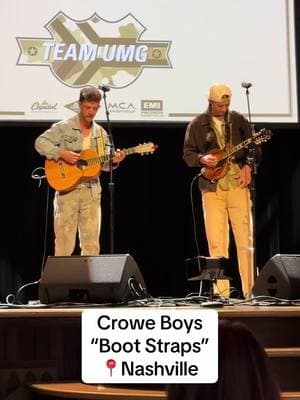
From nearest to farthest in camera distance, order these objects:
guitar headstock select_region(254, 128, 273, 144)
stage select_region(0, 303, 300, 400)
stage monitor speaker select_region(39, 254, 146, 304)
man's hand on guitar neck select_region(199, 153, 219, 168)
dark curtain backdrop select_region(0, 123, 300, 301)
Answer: stage select_region(0, 303, 300, 400) → stage monitor speaker select_region(39, 254, 146, 304) → guitar headstock select_region(254, 128, 273, 144) → man's hand on guitar neck select_region(199, 153, 219, 168) → dark curtain backdrop select_region(0, 123, 300, 301)

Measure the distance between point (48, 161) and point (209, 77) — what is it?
1423 millimetres

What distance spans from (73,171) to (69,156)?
110mm

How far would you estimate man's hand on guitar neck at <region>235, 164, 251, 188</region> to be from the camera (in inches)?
191

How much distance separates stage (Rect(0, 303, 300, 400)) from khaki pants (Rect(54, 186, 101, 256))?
218 cm

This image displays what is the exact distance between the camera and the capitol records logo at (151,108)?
17.6 ft

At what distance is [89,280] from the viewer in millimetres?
2863

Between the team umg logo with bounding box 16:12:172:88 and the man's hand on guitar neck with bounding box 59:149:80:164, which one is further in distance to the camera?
the team umg logo with bounding box 16:12:172:88

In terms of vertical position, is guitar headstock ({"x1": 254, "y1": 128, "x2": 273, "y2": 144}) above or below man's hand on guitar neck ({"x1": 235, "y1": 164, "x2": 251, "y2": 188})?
above

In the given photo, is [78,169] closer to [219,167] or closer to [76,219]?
[76,219]

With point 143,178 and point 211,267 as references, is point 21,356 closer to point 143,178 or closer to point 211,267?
point 211,267

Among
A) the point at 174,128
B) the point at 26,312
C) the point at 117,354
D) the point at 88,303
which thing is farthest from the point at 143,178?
the point at 117,354

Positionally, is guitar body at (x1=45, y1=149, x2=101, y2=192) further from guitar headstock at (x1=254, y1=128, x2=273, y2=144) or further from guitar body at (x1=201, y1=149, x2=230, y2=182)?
guitar headstock at (x1=254, y1=128, x2=273, y2=144)

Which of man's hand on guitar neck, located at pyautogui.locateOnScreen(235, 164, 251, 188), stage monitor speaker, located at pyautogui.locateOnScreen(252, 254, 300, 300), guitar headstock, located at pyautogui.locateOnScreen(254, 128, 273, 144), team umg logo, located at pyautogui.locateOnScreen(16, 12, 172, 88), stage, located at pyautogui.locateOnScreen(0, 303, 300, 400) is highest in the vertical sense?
team umg logo, located at pyautogui.locateOnScreen(16, 12, 172, 88)
